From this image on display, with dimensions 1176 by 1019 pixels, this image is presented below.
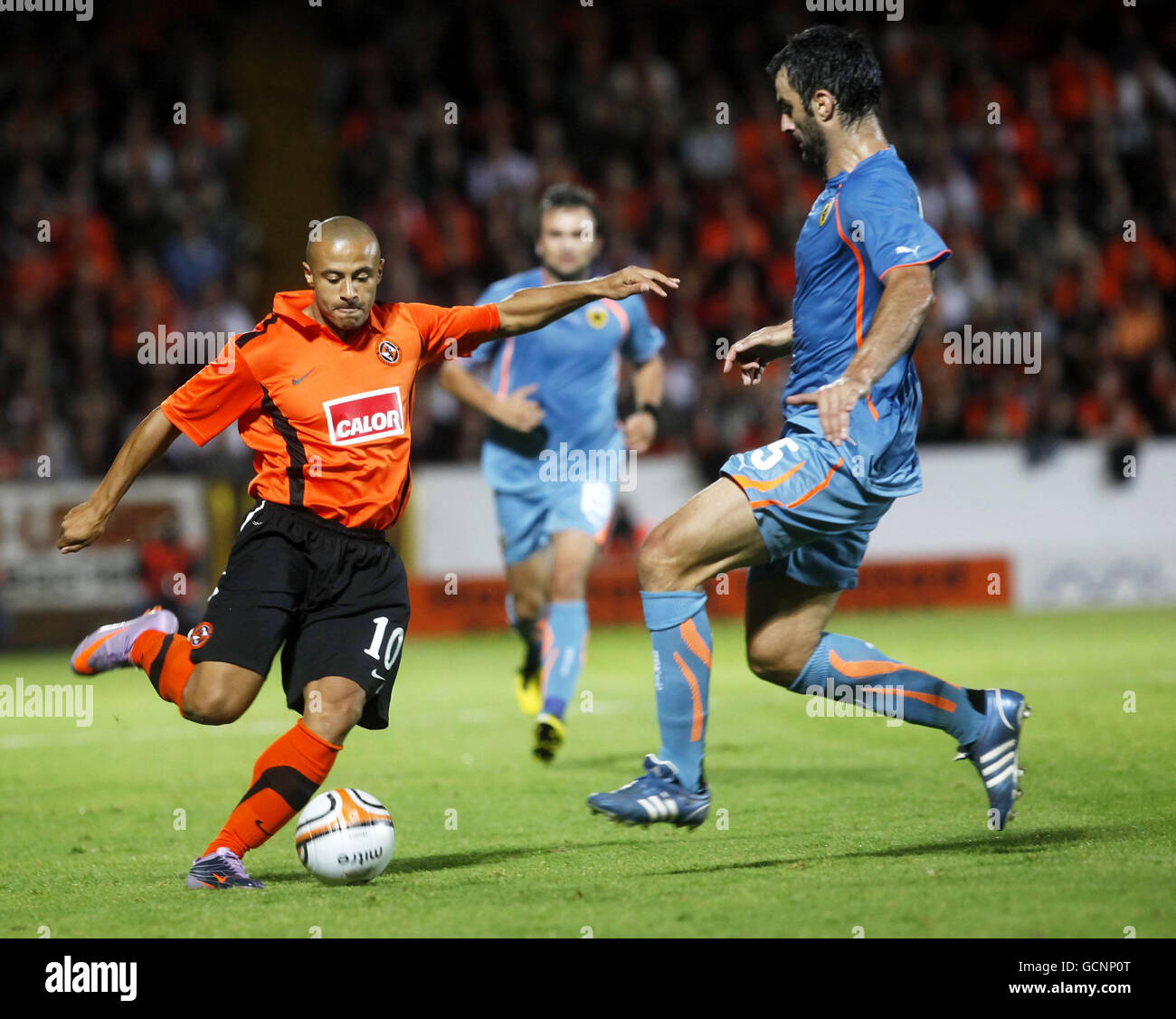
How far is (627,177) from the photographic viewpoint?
17953 millimetres

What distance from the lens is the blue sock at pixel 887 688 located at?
5.19 meters

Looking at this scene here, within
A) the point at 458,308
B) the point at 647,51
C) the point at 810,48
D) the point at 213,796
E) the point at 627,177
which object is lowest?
the point at 213,796

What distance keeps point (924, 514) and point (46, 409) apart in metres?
8.27

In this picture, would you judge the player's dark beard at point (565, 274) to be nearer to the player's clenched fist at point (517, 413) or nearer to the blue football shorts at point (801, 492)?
the player's clenched fist at point (517, 413)

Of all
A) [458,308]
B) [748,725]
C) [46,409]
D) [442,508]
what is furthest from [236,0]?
[458,308]

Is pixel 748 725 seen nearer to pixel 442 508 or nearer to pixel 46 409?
pixel 442 508

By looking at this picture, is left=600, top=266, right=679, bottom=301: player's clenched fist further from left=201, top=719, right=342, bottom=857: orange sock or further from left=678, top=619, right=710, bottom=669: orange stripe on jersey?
left=201, top=719, right=342, bottom=857: orange sock

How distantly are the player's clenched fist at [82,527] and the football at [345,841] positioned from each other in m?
1.11

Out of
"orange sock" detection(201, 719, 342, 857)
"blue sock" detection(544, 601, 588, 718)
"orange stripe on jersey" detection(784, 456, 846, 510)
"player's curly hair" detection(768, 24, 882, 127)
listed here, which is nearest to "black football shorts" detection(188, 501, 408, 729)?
"orange sock" detection(201, 719, 342, 857)

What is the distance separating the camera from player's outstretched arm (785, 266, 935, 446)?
450cm

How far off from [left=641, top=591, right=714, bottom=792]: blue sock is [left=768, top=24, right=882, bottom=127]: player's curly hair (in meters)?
1.61

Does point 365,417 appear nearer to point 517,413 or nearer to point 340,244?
point 340,244

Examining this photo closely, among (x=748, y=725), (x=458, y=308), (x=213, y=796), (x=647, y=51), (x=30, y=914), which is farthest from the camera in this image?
(x=647, y=51)

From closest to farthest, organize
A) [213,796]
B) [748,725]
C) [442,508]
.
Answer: [213,796] < [748,725] < [442,508]
